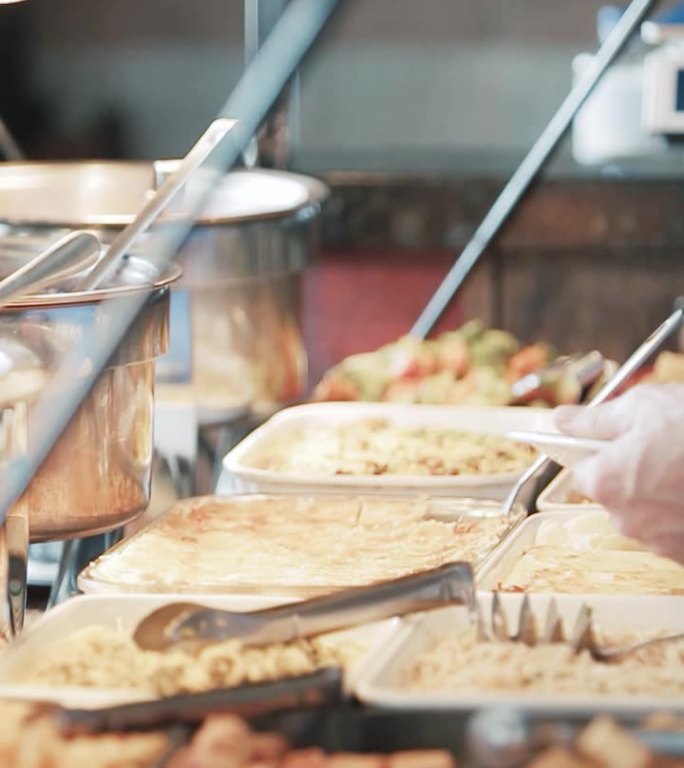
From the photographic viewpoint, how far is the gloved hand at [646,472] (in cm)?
126

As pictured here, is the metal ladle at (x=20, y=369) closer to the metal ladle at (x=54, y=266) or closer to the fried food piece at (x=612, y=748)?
the metal ladle at (x=54, y=266)

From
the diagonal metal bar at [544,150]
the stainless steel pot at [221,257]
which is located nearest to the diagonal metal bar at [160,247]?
the stainless steel pot at [221,257]

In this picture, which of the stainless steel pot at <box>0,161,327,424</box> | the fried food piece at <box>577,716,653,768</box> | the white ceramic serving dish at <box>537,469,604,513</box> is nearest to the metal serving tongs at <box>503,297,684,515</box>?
the white ceramic serving dish at <box>537,469,604,513</box>

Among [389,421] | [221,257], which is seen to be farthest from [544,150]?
[221,257]

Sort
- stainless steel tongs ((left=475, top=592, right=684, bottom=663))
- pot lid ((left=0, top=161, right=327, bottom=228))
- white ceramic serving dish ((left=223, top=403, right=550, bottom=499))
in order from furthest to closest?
pot lid ((left=0, top=161, right=327, bottom=228)) < white ceramic serving dish ((left=223, top=403, right=550, bottom=499)) < stainless steel tongs ((left=475, top=592, right=684, bottom=663))

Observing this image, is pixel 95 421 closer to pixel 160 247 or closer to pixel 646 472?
pixel 160 247

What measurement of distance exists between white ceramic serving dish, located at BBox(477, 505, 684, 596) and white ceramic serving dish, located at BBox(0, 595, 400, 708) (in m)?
0.19

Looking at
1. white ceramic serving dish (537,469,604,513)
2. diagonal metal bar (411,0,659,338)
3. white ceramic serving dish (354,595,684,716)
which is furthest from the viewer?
diagonal metal bar (411,0,659,338)

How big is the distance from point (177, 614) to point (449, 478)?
682mm

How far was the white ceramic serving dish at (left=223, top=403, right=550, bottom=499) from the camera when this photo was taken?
5.96 ft

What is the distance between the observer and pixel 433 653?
3.92 feet

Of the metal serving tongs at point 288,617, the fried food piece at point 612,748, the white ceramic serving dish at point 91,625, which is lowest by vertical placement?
the white ceramic serving dish at point 91,625

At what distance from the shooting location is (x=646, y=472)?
1.26 meters

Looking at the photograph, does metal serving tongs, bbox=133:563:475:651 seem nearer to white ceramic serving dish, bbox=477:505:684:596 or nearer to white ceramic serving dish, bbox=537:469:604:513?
white ceramic serving dish, bbox=477:505:684:596
